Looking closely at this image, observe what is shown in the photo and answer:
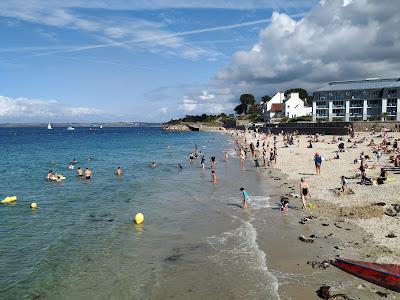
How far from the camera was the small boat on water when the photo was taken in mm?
11391

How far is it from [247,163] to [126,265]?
3298cm

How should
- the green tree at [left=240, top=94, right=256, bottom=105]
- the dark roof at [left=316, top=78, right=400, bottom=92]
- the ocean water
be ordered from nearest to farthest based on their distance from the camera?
the ocean water → the dark roof at [left=316, top=78, right=400, bottom=92] → the green tree at [left=240, top=94, right=256, bottom=105]

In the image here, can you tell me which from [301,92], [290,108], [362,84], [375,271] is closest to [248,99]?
[301,92]

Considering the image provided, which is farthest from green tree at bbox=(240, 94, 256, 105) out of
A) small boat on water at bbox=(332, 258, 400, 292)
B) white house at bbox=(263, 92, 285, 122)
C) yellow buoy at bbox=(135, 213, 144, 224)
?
small boat on water at bbox=(332, 258, 400, 292)

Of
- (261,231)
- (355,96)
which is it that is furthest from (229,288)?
(355,96)

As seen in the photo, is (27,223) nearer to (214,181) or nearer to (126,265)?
(126,265)

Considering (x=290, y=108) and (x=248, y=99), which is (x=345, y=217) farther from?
(x=248, y=99)

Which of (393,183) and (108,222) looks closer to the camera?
(108,222)

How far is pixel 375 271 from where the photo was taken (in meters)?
11.9

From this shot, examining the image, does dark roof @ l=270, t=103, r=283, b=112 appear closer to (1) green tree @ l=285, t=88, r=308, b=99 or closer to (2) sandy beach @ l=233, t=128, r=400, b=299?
(1) green tree @ l=285, t=88, r=308, b=99

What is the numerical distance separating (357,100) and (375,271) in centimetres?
8911

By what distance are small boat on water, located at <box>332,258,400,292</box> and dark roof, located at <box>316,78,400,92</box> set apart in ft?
286

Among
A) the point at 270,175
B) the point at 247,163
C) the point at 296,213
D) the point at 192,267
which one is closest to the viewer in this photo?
the point at 192,267

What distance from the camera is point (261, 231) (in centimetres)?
1767
